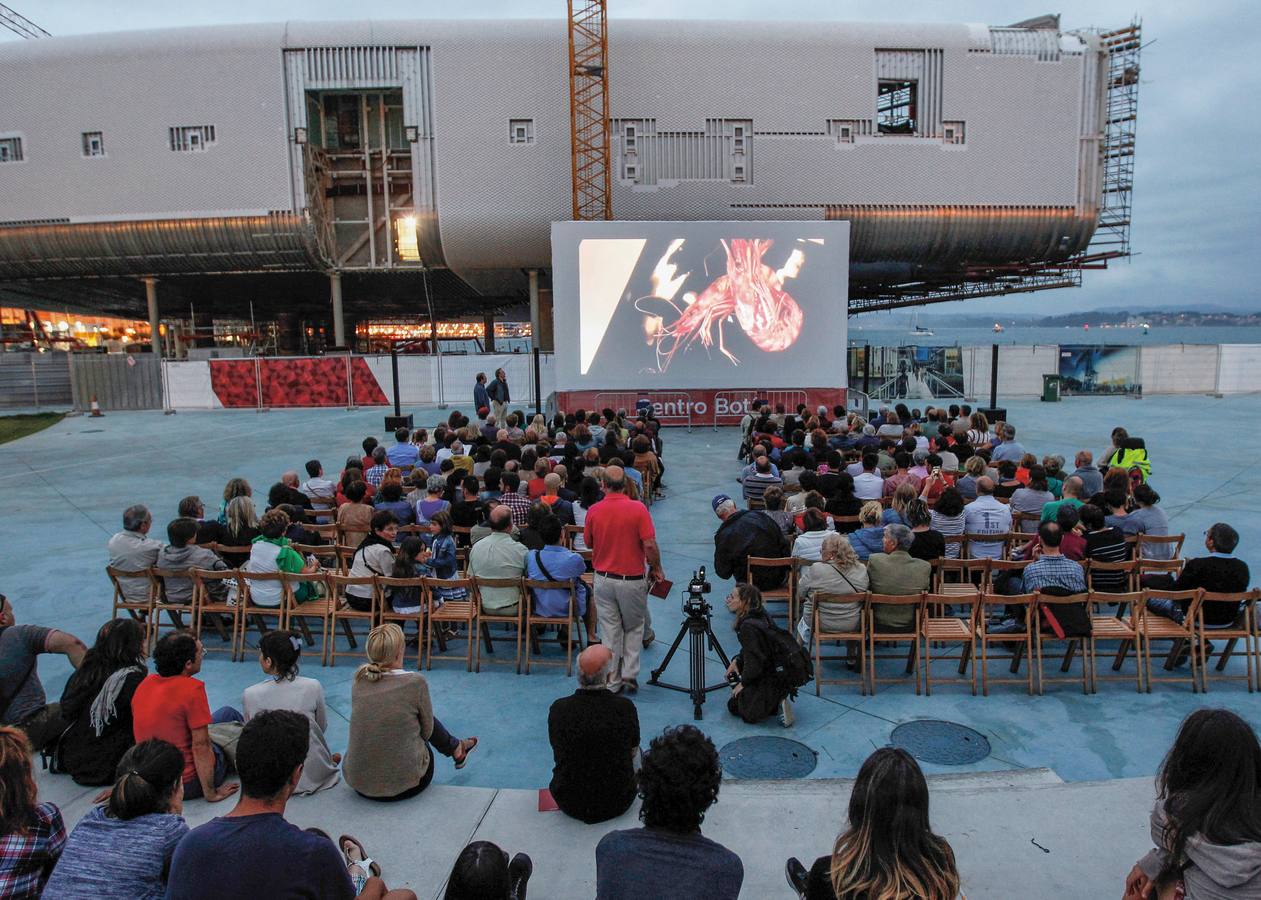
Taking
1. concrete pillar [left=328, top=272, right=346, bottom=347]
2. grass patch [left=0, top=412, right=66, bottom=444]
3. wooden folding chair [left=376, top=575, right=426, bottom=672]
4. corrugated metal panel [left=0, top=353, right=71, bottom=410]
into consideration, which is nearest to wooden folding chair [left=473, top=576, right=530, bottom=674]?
wooden folding chair [left=376, top=575, right=426, bottom=672]

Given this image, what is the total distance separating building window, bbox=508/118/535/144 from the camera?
27.3m

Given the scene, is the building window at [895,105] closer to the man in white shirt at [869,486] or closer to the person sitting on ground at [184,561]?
the man in white shirt at [869,486]

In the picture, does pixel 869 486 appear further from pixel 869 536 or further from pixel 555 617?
pixel 555 617

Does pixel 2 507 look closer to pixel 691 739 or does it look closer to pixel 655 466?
pixel 655 466

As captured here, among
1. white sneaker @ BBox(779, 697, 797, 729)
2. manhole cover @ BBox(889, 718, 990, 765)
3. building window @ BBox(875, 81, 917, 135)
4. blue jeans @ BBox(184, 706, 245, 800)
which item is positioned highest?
building window @ BBox(875, 81, 917, 135)

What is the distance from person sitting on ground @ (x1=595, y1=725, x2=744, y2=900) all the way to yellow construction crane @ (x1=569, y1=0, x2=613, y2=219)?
84.1ft

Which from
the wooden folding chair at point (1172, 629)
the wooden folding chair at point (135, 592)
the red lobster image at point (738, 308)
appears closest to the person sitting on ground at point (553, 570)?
the wooden folding chair at point (135, 592)

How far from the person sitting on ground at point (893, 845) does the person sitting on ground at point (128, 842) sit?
2361 millimetres

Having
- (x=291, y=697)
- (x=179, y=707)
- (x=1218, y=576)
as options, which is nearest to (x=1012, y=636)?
(x=1218, y=576)

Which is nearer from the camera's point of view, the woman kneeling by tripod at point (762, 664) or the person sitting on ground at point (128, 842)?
the person sitting on ground at point (128, 842)

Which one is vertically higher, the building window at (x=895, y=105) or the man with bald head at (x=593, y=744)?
the building window at (x=895, y=105)

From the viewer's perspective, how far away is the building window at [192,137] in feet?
90.4

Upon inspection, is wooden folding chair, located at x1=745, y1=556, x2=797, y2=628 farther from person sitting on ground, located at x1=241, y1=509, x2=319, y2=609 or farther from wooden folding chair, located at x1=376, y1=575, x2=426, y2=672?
person sitting on ground, located at x1=241, y1=509, x2=319, y2=609

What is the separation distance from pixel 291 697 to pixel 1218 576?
21.0 ft
